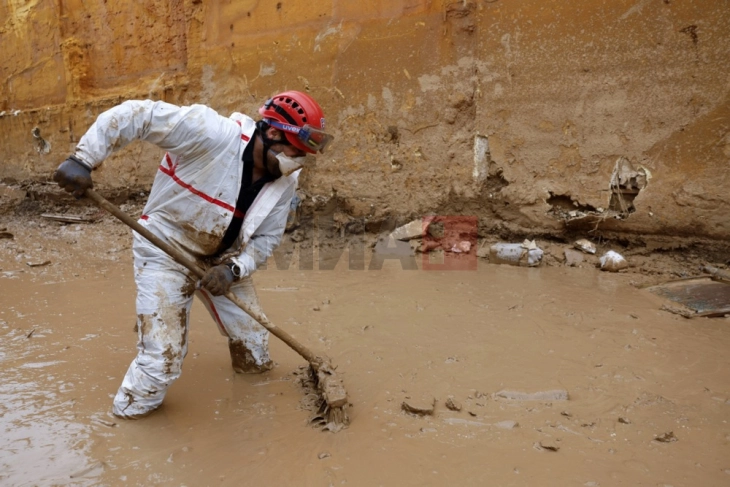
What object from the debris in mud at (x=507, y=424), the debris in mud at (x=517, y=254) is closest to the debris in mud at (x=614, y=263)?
the debris in mud at (x=517, y=254)

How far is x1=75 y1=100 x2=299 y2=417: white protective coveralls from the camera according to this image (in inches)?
92.0

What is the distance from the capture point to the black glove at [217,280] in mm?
2447

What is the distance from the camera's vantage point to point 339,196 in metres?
5.87

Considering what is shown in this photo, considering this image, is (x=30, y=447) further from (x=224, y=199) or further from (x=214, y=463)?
(x=224, y=199)

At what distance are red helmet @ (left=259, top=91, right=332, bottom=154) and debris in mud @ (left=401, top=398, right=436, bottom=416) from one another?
53.0 inches

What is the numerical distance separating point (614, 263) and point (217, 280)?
11.3 feet

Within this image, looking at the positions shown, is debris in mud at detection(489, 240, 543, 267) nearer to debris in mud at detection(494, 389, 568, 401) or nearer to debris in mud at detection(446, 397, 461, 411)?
debris in mud at detection(494, 389, 568, 401)

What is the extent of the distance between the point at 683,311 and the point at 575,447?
1.98 m

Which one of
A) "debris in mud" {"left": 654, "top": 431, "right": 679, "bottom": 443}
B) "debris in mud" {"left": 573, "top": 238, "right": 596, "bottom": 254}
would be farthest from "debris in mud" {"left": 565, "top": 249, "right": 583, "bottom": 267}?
"debris in mud" {"left": 654, "top": 431, "right": 679, "bottom": 443}

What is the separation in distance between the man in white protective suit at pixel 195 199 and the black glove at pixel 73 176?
0.07m

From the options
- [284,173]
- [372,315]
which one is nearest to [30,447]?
[284,173]

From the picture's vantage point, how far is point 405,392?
2611 mm

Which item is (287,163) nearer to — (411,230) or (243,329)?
(243,329)

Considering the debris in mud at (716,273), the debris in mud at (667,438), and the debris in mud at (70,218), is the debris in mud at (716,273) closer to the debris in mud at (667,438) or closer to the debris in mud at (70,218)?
the debris in mud at (667,438)
